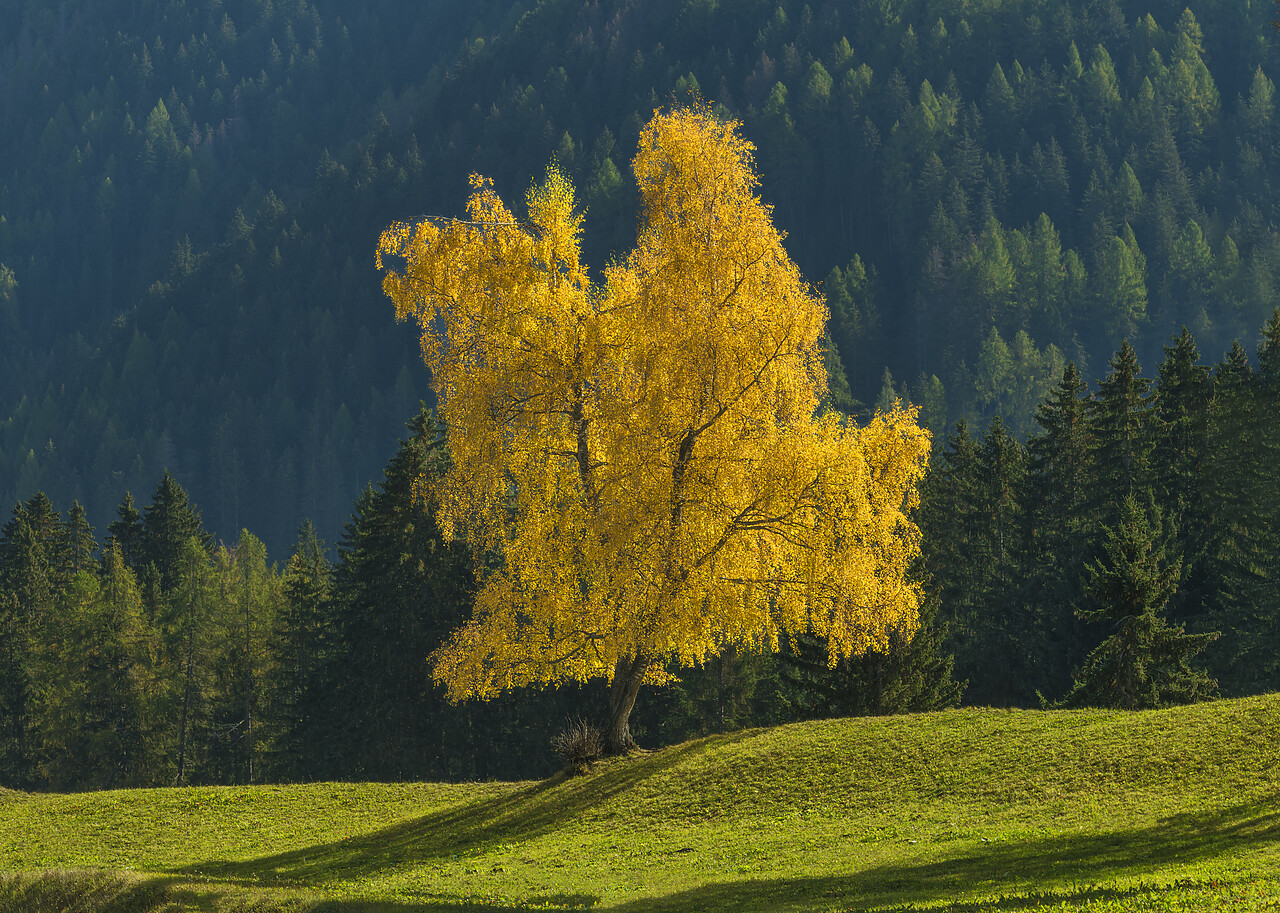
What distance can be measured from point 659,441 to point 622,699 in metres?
6.91

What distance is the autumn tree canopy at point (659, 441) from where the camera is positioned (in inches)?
1034

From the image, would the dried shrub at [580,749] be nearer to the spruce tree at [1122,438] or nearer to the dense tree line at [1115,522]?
the dense tree line at [1115,522]

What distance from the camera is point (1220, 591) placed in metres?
49.9

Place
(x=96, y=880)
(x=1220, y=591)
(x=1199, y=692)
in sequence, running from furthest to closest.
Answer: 1. (x=1220, y=591)
2. (x=1199, y=692)
3. (x=96, y=880)

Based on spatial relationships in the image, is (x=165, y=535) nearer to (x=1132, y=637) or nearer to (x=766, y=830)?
(x=1132, y=637)

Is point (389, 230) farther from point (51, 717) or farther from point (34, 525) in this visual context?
point (34, 525)

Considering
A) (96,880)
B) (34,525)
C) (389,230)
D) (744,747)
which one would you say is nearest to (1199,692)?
(744,747)

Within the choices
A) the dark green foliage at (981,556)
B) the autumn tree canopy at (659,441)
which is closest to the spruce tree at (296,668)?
the dark green foliage at (981,556)

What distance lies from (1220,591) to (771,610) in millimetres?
30403

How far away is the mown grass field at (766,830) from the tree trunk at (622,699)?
987 mm

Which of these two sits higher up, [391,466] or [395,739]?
[391,466]

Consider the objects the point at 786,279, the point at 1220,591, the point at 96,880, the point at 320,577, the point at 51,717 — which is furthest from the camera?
the point at 320,577

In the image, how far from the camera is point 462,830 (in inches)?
1028

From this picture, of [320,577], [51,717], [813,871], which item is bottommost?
[813,871]
